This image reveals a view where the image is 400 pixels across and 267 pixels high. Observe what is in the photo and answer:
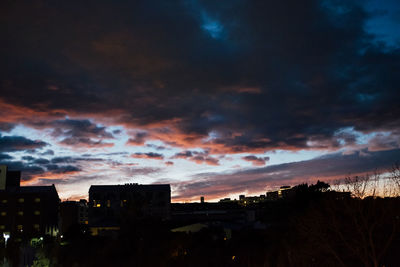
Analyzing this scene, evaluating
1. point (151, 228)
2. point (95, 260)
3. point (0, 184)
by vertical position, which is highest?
point (0, 184)

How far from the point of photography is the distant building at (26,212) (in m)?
83.1

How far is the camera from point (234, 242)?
3694cm

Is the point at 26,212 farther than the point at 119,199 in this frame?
No

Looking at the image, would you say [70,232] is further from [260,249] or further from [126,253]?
[260,249]

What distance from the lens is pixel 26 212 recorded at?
8450 centimetres

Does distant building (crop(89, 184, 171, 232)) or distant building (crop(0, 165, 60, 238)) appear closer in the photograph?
distant building (crop(0, 165, 60, 238))

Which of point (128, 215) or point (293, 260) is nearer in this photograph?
point (293, 260)

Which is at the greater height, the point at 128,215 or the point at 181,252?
the point at 128,215

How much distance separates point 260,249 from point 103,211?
6352cm

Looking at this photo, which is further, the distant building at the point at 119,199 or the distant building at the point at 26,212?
the distant building at the point at 119,199

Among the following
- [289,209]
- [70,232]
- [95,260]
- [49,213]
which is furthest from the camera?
[49,213]

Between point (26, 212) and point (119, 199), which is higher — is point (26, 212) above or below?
below

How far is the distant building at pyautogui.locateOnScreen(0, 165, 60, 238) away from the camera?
8312 centimetres

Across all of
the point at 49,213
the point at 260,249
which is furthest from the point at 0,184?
the point at 260,249
